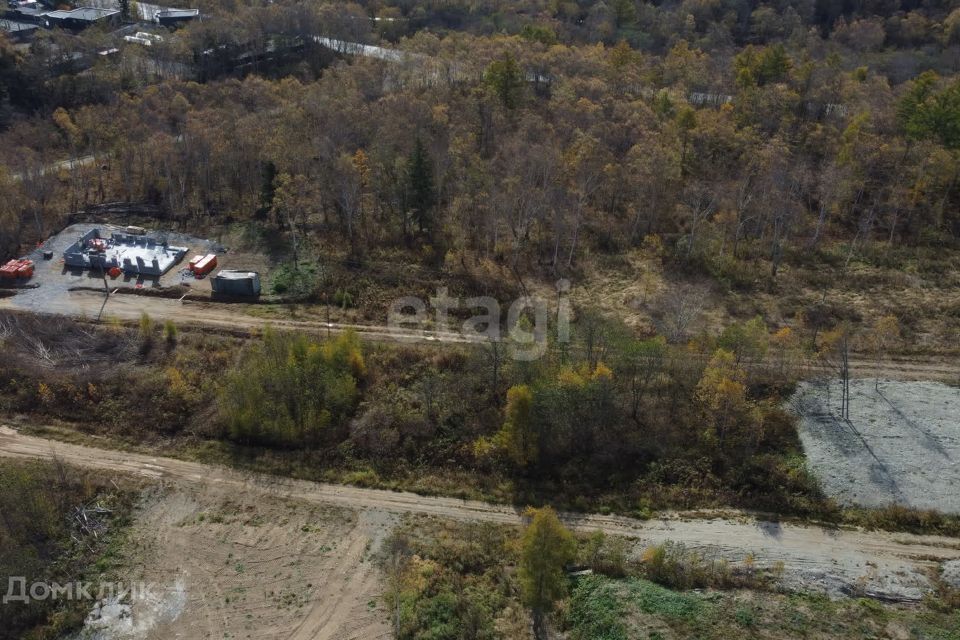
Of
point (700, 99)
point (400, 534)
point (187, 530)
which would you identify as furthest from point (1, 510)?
point (700, 99)

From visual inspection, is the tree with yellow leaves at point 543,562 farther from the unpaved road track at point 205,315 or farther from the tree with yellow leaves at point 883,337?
the tree with yellow leaves at point 883,337

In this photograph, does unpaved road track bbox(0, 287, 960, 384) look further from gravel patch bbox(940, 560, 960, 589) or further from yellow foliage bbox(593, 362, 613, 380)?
gravel patch bbox(940, 560, 960, 589)

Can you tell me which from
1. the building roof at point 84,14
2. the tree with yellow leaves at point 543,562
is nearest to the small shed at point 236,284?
the tree with yellow leaves at point 543,562

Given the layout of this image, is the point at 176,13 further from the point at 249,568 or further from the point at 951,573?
the point at 951,573

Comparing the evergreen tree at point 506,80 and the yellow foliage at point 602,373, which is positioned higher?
the evergreen tree at point 506,80

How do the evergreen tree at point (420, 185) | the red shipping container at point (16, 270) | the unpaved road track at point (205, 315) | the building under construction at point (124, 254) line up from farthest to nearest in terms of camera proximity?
the evergreen tree at point (420, 185)
the building under construction at point (124, 254)
the red shipping container at point (16, 270)
the unpaved road track at point (205, 315)

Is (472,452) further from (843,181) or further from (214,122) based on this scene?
(214,122)

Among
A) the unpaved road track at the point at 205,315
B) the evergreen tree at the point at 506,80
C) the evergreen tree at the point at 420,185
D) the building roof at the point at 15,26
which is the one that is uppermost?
the building roof at the point at 15,26
